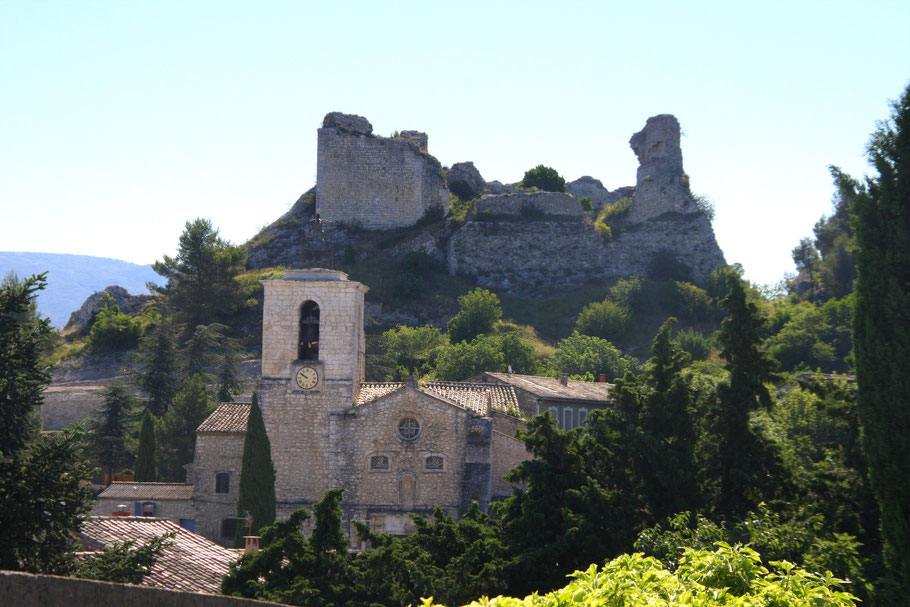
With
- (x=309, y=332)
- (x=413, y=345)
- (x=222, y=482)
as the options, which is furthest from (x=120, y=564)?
(x=413, y=345)

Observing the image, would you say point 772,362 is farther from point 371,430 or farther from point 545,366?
point 545,366

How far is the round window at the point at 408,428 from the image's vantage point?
3088cm

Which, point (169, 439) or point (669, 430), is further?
point (169, 439)

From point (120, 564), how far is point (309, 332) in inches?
658

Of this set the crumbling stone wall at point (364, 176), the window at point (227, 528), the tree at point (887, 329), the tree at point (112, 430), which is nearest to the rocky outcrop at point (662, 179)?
the crumbling stone wall at point (364, 176)

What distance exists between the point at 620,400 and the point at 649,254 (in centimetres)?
4609

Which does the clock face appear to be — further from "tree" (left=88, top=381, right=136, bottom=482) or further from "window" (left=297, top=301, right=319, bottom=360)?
"tree" (left=88, top=381, right=136, bottom=482)

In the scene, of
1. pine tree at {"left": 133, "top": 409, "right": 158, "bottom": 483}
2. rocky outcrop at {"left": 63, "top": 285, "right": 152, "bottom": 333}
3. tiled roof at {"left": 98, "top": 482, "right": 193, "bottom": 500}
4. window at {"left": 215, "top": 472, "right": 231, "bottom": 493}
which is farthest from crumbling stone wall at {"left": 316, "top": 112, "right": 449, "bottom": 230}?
window at {"left": 215, "top": 472, "right": 231, "bottom": 493}

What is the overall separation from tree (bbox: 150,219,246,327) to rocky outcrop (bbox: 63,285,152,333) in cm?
587

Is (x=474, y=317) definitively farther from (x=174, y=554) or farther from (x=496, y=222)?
(x=174, y=554)

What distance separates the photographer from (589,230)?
6769 cm

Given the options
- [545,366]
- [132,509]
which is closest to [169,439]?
[132,509]

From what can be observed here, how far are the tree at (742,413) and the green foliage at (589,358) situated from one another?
30.1 m

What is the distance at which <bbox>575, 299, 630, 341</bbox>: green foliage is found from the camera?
193 ft
